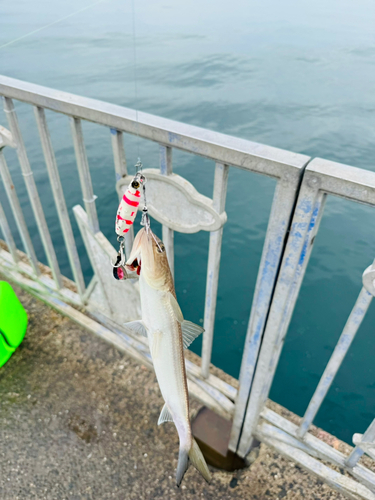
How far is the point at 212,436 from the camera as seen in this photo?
298 cm

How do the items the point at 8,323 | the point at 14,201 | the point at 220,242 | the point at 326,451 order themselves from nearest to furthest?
1. the point at 220,242
2. the point at 326,451
3. the point at 14,201
4. the point at 8,323

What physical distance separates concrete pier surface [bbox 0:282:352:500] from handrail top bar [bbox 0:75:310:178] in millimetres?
2323

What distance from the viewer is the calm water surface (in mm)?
4680

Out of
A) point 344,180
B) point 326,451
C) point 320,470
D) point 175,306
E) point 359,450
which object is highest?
point 344,180

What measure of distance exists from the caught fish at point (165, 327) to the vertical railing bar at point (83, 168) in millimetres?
1324

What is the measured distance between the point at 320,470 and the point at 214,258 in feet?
6.15

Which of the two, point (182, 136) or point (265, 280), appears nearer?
point (182, 136)

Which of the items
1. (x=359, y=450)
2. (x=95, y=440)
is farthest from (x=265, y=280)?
(x=95, y=440)

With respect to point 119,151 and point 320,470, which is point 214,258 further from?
point 320,470

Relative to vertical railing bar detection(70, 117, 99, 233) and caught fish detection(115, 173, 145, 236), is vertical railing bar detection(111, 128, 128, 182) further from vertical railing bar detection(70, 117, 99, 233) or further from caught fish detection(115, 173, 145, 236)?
caught fish detection(115, 173, 145, 236)

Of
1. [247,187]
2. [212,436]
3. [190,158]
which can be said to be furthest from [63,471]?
[190,158]

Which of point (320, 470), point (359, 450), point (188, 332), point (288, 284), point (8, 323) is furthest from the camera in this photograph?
point (8, 323)

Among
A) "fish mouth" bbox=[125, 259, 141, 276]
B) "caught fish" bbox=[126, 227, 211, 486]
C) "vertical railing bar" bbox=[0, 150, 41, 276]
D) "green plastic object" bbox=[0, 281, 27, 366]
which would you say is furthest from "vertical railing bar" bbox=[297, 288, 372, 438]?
"vertical railing bar" bbox=[0, 150, 41, 276]

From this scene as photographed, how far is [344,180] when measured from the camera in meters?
1.41
